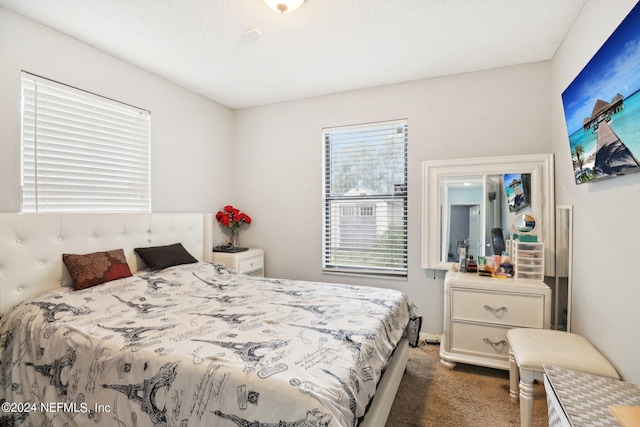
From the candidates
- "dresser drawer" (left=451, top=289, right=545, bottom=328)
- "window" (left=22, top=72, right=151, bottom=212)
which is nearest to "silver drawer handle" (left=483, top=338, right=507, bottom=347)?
"dresser drawer" (left=451, top=289, right=545, bottom=328)

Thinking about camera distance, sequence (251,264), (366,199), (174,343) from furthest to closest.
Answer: (251,264)
(366,199)
(174,343)

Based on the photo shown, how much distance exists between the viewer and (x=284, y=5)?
1853 mm

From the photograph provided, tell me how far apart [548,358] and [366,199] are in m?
2.07

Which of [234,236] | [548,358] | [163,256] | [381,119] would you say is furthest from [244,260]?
[548,358]

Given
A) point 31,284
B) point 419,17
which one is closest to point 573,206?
point 419,17

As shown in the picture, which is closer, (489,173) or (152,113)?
(489,173)

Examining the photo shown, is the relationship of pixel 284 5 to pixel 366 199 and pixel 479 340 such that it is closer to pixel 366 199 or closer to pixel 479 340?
pixel 366 199

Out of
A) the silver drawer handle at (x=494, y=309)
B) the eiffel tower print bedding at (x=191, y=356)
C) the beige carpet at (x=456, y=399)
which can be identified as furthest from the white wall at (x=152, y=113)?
the silver drawer handle at (x=494, y=309)

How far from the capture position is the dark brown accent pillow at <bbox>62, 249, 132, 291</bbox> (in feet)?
6.69

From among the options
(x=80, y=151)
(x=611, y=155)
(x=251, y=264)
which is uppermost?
(x=80, y=151)

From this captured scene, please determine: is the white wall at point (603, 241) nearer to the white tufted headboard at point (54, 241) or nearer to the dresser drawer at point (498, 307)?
the dresser drawer at point (498, 307)

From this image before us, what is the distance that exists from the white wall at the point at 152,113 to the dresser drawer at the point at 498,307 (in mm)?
2757

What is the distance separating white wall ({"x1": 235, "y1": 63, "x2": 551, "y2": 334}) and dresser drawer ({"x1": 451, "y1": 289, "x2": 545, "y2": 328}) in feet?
1.94

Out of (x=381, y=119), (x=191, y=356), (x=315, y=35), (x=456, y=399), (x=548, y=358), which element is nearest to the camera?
(x=191, y=356)
